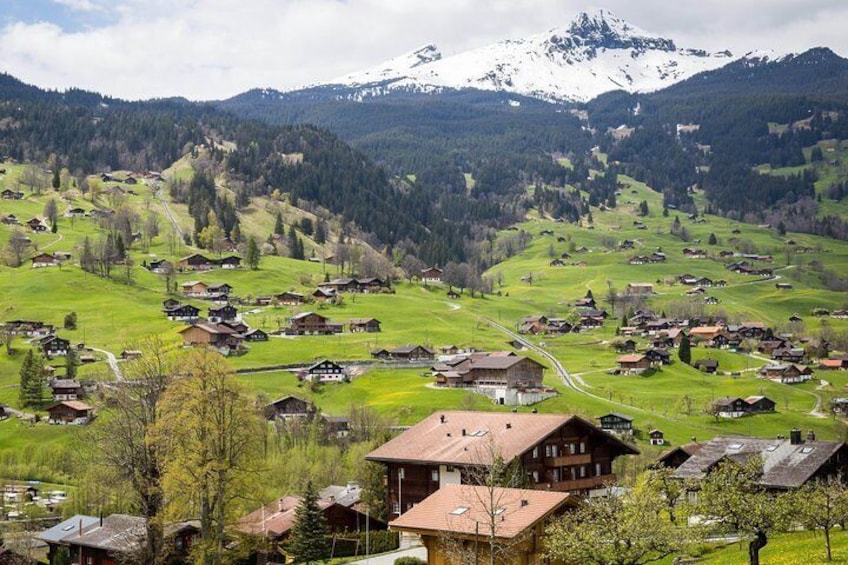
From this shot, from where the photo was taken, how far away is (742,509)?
1700 inches

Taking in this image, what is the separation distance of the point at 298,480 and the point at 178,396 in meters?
43.7

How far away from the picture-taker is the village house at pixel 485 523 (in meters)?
45.3

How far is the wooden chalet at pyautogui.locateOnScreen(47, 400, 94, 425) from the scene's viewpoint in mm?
137000

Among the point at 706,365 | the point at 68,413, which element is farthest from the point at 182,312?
the point at 706,365

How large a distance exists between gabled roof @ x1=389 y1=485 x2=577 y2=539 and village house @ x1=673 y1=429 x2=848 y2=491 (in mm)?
17047

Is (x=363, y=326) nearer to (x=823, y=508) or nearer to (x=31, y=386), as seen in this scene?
(x=31, y=386)

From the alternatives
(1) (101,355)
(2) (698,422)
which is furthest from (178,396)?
(1) (101,355)

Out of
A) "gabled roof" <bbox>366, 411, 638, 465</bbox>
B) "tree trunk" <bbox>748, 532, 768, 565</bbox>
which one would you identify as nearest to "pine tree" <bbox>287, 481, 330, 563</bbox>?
"gabled roof" <bbox>366, 411, 638, 465</bbox>

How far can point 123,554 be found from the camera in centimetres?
7225

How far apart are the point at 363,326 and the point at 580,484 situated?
421 feet

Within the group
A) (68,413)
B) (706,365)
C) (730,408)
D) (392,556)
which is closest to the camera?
(392,556)

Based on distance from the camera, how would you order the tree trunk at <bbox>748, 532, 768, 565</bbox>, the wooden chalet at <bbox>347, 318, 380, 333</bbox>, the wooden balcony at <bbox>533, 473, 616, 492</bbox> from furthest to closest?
the wooden chalet at <bbox>347, 318, 380, 333</bbox>
the wooden balcony at <bbox>533, 473, 616, 492</bbox>
the tree trunk at <bbox>748, 532, 768, 565</bbox>

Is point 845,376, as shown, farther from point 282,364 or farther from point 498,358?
point 282,364

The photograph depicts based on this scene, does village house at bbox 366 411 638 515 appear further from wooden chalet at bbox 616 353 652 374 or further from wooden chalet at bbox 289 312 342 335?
wooden chalet at bbox 289 312 342 335
